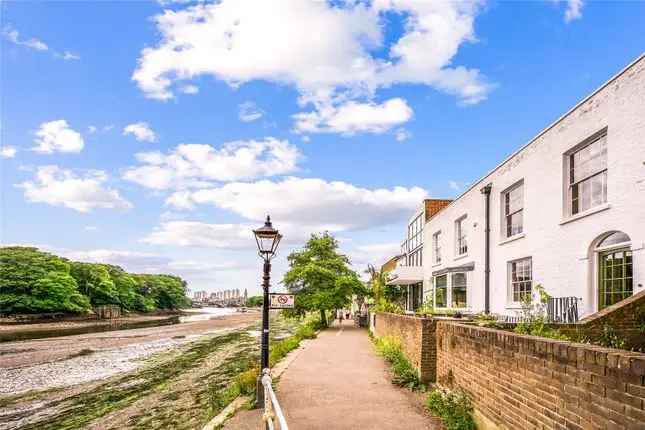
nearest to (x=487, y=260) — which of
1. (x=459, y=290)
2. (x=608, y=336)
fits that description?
(x=459, y=290)

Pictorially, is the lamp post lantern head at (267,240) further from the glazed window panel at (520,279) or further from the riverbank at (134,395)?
the glazed window panel at (520,279)

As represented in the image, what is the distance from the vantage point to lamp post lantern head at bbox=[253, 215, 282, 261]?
32.8 feet

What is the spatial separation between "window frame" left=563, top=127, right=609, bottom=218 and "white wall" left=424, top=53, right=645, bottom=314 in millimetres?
119

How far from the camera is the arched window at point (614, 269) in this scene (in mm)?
10227

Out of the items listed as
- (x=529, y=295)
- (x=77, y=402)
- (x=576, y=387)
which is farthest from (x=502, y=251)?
(x=77, y=402)

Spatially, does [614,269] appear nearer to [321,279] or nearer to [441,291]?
[441,291]

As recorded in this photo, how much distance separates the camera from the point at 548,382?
16.8 ft

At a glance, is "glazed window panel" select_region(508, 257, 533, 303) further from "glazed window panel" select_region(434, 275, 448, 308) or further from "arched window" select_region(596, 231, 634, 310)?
"glazed window panel" select_region(434, 275, 448, 308)

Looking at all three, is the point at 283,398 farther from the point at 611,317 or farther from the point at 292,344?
the point at 292,344

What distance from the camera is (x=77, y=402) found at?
15148 millimetres

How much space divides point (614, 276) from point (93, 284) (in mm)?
89625

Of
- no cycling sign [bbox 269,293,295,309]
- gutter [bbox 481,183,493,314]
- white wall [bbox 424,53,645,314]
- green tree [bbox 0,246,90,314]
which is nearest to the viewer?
white wall [bbox 424,53,645,314]

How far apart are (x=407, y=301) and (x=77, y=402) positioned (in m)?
23.9

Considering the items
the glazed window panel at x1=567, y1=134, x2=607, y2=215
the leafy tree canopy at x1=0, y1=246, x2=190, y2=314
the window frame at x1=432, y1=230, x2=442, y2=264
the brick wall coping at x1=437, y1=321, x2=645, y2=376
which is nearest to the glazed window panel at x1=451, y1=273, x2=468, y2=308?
the window frame at x1=432, y1=230, x2=442, y2=264
